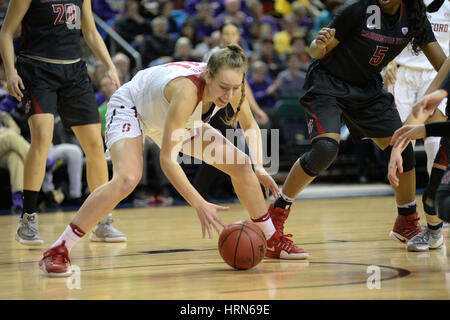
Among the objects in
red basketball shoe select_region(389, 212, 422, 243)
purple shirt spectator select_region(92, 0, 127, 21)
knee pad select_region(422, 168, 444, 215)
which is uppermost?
purple shirt spectator select_region(92, 0, 127, 21)

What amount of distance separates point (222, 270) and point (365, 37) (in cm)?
183

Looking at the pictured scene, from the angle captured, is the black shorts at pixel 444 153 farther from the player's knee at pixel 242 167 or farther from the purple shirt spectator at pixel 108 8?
the purple shirt spectator at pixel 108 8

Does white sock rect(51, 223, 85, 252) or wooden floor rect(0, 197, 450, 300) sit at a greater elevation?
white sock rect(51, 223, 85, 252)

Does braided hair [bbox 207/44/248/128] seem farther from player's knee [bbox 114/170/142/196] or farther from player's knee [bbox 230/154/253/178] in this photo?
player's knee [bbox 114/170/142/196]

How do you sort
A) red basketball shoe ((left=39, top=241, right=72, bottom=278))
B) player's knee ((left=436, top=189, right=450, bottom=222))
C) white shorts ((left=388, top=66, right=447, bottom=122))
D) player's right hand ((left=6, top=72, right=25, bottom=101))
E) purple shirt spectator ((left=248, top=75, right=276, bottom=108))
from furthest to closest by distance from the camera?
1. purple shirt spectator ((left=248, top=75, right=276, bottom=108))
2. white shorts ((left=388, top=66, right=447, bottom=122))
3. player's right hand ((left=6, top=72, right=25, bottom=101))
4. red basketball shoe ((left=39, top=241, right=72, bottom=278))
5. player's knee ((left=436, top=189, right=450, bottom=222))

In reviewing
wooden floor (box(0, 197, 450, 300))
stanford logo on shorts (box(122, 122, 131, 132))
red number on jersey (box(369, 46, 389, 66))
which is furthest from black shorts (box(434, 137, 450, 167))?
stanford logo on shorts (box(122, 122, 131, 132))

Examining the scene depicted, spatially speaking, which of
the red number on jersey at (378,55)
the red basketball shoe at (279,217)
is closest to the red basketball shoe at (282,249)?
the red basketball shoe at (279,217)

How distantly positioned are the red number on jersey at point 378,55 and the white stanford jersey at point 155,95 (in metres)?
1.20

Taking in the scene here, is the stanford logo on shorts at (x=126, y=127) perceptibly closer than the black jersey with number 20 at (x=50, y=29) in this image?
Yes

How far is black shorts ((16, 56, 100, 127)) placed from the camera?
5164 millimetres

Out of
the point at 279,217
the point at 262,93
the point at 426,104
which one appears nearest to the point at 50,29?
the point at 279,217

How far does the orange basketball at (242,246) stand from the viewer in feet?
12.5
